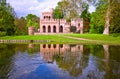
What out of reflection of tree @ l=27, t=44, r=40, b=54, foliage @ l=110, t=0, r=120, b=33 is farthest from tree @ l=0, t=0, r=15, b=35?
reflection of tree @ l=27, t=44, r=40, b=54

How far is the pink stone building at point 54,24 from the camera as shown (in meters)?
86.1

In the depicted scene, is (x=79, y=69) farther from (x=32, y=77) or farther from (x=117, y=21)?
(x=117, y=21)

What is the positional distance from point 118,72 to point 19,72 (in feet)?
19.9

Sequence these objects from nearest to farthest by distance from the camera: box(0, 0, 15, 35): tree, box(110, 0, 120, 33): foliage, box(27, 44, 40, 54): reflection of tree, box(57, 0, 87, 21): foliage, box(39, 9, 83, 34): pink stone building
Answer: box(27, 44, 40, 54): reflection of tree
box(110, 0, 120, 33): foliage
box(0, 0, 15, 35): tree
box(57, 0, 87, 21): foliage
box(39, 9, 83, 34): pink stone building

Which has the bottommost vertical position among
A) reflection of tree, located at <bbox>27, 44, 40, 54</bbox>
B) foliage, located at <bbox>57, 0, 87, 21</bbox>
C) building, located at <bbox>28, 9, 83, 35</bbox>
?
reflection of tree, located at <bbox>27, 44, 40, 54</bbox>

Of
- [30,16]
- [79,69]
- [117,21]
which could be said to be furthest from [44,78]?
[30,16]

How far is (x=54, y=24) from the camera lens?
86.6 metres

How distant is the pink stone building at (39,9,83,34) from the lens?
86.1m

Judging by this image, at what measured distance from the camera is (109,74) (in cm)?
1527

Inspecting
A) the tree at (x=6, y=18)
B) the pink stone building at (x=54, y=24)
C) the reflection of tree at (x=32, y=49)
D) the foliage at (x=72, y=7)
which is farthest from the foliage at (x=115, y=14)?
the tree at (x=6, y=18)

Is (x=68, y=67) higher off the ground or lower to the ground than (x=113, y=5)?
lower

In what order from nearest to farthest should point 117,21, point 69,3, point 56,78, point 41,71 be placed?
point 56,78
point 41,71
point 117,21
point 69,3

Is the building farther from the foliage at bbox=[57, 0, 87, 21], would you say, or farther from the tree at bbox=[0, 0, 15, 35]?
the tree at bbox=[0, 0, 15, 35]

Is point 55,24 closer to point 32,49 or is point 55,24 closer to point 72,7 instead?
point 72,7
